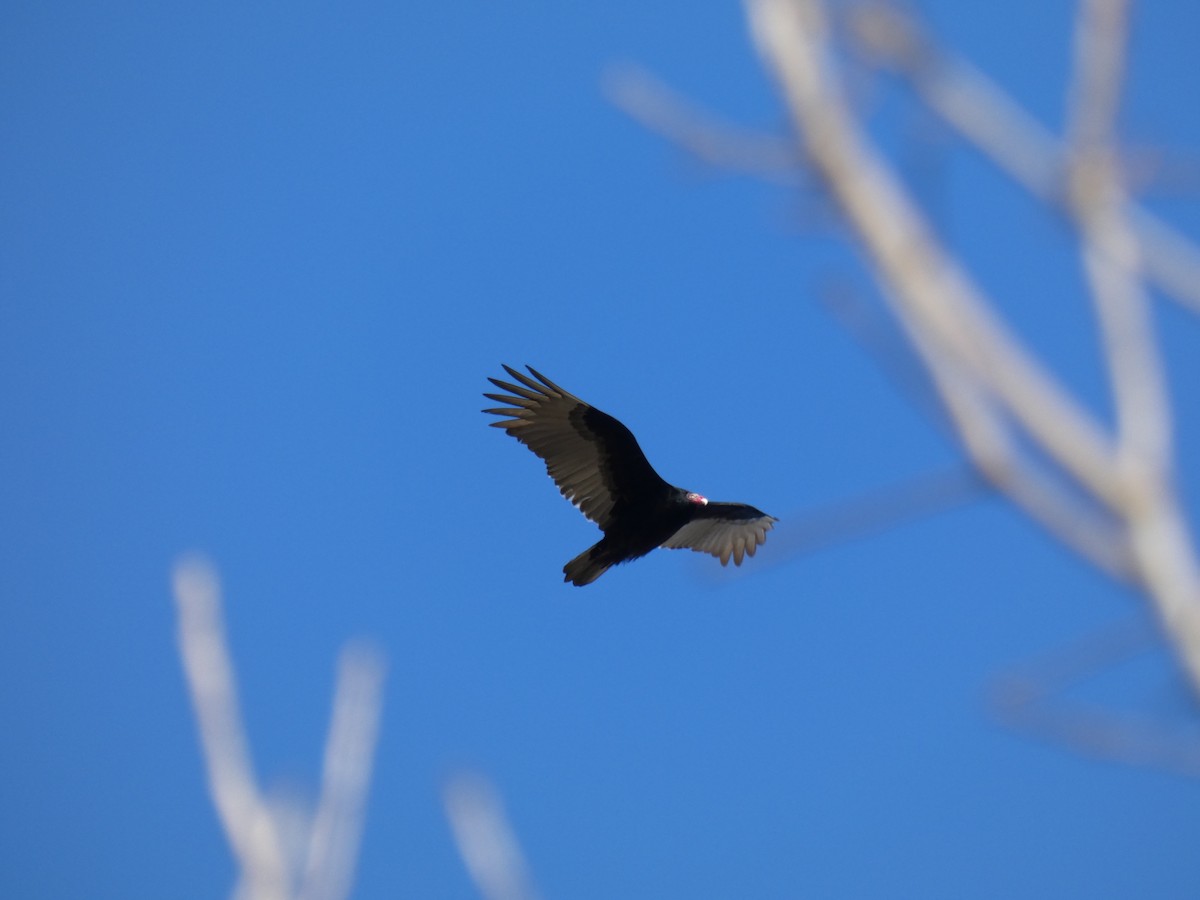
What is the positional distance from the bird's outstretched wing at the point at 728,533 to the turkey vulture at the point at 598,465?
449mm

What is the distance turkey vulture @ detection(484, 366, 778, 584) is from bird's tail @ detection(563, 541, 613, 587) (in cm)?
15

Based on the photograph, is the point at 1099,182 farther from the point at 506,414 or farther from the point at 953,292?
the point at 506,414

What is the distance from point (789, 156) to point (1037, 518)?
0.73 metres

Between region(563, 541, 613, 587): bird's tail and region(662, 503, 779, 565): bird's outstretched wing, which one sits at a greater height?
region(662, 503, 779, 565): bird's outstretched wing

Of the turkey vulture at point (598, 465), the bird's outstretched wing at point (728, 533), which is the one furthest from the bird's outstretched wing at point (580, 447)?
the bird's outstretched wing at point (728, 533)

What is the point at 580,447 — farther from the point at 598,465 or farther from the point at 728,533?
the point at 728,533

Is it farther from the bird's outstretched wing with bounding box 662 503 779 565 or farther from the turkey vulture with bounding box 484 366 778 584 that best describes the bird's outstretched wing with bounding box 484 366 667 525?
the bird's outstretched wing with bounding box 662 503 779 565

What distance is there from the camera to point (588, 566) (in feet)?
25.9

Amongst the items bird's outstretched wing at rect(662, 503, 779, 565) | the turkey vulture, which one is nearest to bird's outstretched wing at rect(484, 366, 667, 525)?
the turkey vulture

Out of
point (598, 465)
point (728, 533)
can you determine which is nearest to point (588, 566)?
point (598, 465)

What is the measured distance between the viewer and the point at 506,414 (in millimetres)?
8117

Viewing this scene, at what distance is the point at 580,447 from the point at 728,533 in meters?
1.33

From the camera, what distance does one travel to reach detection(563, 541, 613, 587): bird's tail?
25.7 feet

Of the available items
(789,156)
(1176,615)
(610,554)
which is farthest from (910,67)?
(610,554)
